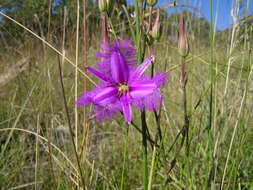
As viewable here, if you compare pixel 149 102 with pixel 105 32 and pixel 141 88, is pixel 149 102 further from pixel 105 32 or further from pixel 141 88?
pixel 105 32

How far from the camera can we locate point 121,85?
0.57 meters

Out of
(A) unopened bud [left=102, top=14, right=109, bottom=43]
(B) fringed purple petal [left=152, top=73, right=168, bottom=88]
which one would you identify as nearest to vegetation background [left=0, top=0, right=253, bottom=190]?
(A) unopened bud [left=102, top=14, right=109, bottom=43]

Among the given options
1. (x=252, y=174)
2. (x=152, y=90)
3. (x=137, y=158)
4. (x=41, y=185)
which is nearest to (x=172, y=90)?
(x=137, y=158)

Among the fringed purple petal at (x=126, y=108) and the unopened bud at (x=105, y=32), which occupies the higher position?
the unopened bud at (x=105, y=32)

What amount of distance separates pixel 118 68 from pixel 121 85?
0.04m

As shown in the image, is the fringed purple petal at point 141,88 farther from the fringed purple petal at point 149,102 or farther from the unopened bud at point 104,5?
the unopened bud at point 104,5

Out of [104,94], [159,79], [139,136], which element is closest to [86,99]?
[104,94]

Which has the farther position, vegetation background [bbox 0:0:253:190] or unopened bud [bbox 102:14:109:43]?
vegetation background [bbox 0:0:253:190]

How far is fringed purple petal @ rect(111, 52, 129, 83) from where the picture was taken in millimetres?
545

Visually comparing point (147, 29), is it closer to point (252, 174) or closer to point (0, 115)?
point (252, 174)

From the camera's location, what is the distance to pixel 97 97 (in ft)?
1.76

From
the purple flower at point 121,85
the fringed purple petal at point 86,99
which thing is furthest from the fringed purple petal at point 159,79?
the fringed purple petal at point 86,99

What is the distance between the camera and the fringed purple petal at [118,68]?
0.55m

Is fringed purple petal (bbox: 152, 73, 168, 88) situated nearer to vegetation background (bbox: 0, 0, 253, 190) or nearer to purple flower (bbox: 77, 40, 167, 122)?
purple flower (bbox: 77, 40, 167, 122)
